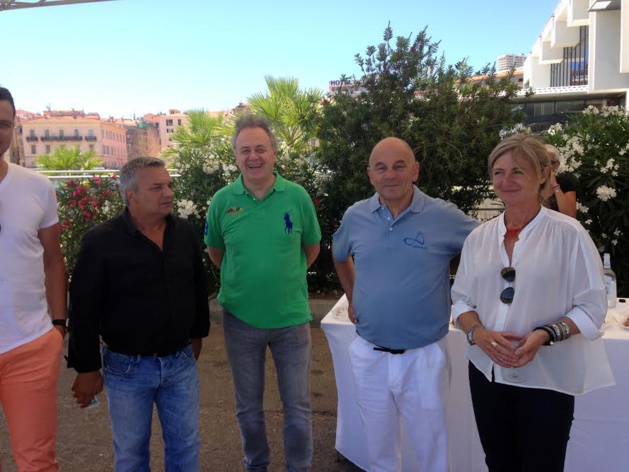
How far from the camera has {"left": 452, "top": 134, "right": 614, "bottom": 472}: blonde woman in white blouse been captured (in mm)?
1813

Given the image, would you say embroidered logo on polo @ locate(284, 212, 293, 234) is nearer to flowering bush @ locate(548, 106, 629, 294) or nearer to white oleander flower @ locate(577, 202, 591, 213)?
flowering bush @ locate(548, 106, 629, 294)

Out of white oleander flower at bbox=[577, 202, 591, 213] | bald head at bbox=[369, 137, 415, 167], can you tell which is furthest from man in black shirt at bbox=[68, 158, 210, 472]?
white oleander flower at bbox=[577, 202, 591, 213]

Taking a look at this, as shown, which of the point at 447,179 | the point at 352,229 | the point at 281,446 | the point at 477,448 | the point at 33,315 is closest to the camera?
the point at 33,315

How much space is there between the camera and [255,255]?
251cm

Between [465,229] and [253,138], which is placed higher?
[253,138]

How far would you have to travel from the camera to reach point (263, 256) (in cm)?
251

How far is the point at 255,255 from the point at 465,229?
0.96 metres

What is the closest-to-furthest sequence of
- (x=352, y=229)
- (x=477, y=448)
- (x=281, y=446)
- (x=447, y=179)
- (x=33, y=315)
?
1. (x=33, y=315)
2. (x=352, y=229)
3. (x=477, y=448)
4. (x=281, y=446)
5. (x=447, y=179)

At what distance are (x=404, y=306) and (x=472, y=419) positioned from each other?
0.85 meters

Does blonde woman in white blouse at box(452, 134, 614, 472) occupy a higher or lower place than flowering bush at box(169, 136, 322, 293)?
lower

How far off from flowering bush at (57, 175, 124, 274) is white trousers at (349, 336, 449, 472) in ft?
14.8

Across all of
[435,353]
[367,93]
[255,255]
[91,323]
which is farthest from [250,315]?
→ [367,93]

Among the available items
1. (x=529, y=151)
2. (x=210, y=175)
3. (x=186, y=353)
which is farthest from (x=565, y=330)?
(x=210, y=175)

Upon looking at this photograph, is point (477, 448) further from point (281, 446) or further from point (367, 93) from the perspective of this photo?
point (367, 93)
